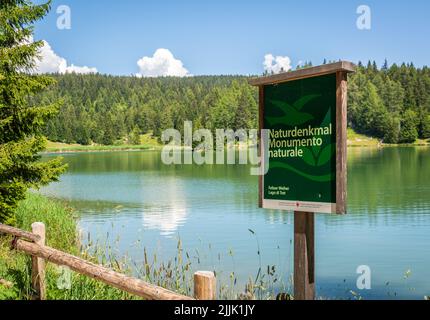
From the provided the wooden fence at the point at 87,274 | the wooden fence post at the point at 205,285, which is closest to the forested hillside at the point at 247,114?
the wooden fence at the point at 87,274

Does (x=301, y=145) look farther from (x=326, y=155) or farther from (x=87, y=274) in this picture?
(x=87, y=274)

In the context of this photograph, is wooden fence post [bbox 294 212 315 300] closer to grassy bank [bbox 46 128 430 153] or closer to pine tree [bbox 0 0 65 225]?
pine tree [bbox 0 0 65 225]

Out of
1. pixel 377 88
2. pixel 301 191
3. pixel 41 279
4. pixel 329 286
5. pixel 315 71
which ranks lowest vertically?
pixel 329 286

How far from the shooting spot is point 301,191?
619 centimetres

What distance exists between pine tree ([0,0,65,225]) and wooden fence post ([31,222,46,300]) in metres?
5.18

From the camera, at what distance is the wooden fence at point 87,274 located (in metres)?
5.12

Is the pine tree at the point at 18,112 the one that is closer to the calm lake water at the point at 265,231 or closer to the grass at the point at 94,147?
the calm lake water at the point at 265,231

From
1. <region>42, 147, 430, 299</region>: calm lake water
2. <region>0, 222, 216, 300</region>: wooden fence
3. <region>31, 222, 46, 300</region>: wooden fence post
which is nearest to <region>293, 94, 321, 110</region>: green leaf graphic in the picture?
<region>0, 222, 216, 300</region>: wooden fence

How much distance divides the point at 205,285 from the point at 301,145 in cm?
207

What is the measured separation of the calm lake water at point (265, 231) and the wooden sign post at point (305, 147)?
3465mm

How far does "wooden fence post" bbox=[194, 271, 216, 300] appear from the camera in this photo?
5047 millimetres

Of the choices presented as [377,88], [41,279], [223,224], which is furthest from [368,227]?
[377,88]
